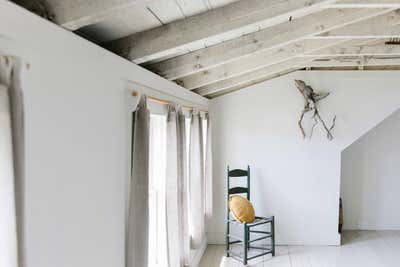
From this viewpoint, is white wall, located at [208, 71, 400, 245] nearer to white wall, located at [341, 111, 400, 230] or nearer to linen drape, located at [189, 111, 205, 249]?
white wall, located at [341, 111, 400, 230]

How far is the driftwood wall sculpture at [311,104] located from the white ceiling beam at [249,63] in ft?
4.83

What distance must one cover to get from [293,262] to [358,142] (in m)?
2.36

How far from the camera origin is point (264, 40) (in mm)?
2809

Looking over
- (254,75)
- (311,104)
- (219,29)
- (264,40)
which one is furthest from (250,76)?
(219,29)

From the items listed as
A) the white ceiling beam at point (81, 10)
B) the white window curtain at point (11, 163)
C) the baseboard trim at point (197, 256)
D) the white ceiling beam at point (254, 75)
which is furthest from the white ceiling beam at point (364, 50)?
the white window curtain at point (11, 163)

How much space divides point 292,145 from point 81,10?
4.19m

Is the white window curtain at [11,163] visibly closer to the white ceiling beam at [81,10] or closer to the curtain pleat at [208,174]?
the white ceiling beam at [81,10]

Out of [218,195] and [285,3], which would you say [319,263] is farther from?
[285,3]

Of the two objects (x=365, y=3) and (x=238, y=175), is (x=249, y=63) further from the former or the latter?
(x=238, y=175)

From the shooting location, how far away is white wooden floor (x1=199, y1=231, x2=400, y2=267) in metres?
4.44

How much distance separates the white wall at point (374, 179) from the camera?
5828mm

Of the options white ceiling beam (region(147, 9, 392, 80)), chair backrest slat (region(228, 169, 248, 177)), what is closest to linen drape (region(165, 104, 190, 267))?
white ceiling beam (region(147, 9, 392, 80))

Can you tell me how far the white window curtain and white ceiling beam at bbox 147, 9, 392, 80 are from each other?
193 centimetres

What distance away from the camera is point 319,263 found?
4465mm
